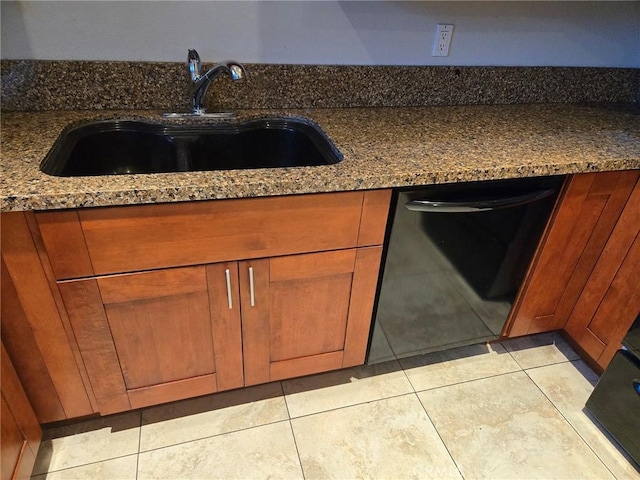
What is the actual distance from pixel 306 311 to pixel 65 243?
0.67 m

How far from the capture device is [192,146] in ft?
4.74

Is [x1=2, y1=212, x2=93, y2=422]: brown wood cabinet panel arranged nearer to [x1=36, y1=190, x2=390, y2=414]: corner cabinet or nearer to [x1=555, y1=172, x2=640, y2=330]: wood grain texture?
[x1=36, y1=190, x2=390, y2=414]: corner cabinet

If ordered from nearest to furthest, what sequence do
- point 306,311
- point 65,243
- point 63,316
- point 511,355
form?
point 65,243, point 63,316, point 306,311, point 511,355

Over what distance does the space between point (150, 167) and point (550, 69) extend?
5.26 feet

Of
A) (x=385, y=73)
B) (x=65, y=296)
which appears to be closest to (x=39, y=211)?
(x=65, y=296)

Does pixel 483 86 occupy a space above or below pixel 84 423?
above

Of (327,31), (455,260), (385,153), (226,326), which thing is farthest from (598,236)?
(226,326)

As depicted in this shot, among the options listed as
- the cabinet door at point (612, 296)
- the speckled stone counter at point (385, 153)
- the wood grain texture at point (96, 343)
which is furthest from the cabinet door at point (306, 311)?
the cabinet door at point (612, 296)

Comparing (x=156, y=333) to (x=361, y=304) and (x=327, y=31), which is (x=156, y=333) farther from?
(x=327, y=31)

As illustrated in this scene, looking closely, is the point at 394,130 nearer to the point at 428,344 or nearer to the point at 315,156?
the point at 315,156

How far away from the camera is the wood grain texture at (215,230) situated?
1.03m

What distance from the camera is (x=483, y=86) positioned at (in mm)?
1749

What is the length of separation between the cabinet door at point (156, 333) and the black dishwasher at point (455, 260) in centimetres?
49

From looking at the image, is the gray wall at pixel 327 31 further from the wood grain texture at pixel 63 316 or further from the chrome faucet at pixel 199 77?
the wood grain texture at pixel 63 316
